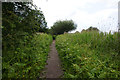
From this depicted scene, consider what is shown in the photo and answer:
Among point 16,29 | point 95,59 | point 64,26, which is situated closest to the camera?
point 16,29

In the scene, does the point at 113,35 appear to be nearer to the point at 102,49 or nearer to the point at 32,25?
the point at 102,49

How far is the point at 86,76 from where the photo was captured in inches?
103

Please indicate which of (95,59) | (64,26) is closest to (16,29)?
(95,59)

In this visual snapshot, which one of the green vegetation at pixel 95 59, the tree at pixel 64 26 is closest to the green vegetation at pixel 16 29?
the green vegetation at pixel 95 59

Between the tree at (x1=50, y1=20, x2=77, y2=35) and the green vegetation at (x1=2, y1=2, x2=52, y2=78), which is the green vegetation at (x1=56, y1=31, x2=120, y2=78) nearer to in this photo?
the green vegetation at (x1=2, y1=2, x2=52, y2=78)

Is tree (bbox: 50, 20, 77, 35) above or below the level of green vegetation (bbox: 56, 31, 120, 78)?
above

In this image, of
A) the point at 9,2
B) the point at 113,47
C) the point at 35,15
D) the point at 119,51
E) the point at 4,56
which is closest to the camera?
the point at 9,2

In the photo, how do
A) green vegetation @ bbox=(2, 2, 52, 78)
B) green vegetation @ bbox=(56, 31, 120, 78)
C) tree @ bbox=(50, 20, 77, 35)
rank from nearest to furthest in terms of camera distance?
green vegetation @ bbox=(2, 2, 52, 78)
green vegetation @ bbox=(56, 31, 120, 78)
tree @ bbox=(50, 20, 77, 35)

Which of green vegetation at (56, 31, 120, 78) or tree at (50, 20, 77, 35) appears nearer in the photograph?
green vegetation at (56, 31, 120, 78)

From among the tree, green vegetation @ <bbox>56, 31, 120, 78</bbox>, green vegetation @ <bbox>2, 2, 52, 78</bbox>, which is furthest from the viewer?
the tree

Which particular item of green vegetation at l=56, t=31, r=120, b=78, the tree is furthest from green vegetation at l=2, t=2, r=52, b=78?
the tree

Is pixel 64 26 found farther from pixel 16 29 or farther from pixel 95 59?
pixel 16 29

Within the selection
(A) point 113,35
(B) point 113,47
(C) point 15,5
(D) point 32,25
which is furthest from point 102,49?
(C) point 15,5

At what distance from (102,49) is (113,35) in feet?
3.22
